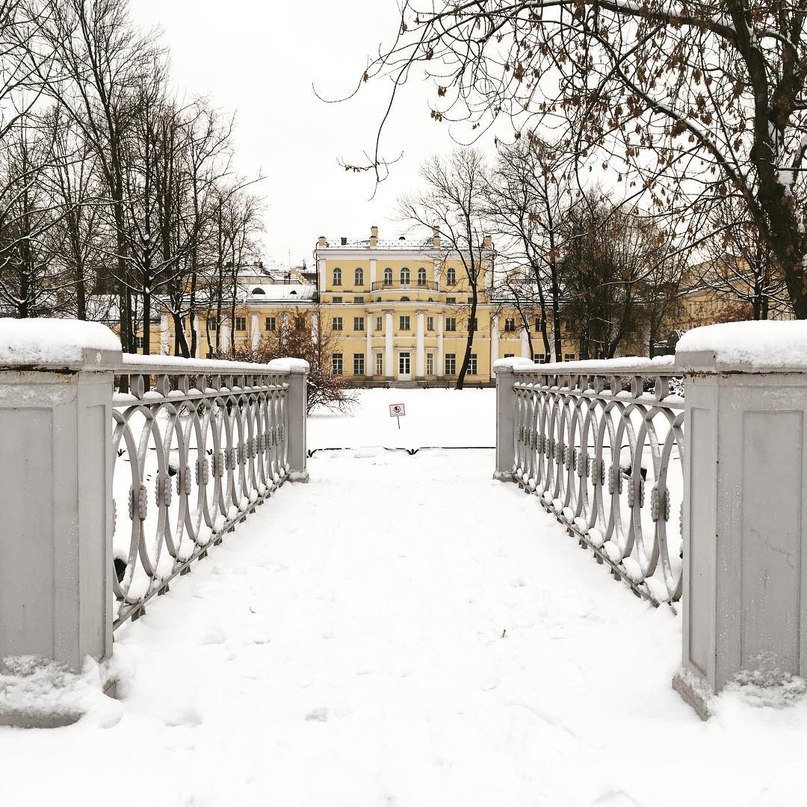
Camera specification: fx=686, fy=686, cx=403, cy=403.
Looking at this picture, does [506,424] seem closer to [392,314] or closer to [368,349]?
[392,314]

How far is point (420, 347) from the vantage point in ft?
198

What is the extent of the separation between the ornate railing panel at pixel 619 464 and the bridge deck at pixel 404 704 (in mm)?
218

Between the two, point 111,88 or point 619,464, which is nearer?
point 619,464

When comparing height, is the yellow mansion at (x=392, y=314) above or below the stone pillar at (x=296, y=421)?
above

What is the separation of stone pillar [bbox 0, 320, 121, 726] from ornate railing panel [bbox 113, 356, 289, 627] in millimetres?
425

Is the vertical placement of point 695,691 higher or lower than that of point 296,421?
lower

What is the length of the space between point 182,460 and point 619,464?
96.3 inches

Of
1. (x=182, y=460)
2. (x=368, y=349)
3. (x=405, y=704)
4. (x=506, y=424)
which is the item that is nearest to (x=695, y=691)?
(x=405, y=704)

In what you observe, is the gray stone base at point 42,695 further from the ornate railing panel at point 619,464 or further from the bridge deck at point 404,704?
the ornate railing panel at point 619,464

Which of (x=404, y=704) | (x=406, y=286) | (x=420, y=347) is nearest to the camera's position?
(x=404, y=704)

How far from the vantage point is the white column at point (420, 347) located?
196 feet

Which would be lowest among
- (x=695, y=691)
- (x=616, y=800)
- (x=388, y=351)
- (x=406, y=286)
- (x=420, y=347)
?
(x=616, y=800)

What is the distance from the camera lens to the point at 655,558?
10.6 feet

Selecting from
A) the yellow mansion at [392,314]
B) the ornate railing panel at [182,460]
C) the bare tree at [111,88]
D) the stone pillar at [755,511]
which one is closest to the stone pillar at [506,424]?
the ornate railing panel at [182,460]
